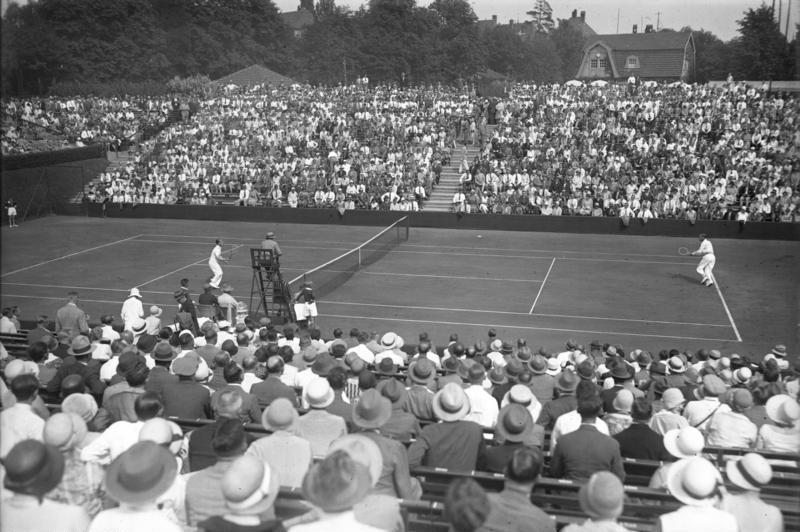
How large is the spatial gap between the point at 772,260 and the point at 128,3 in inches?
2454

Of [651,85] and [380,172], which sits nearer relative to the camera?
[380,172]

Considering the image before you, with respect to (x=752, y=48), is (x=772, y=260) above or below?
below

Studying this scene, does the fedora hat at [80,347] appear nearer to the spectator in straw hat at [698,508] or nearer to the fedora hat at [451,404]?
the fedora hat at [451,404]

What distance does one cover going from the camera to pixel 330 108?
47625mm

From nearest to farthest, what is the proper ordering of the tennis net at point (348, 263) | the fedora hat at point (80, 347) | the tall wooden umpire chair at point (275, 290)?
the fedora hat at point (80, 347), the tall wooden umpire chair at point (275, 290), the tennis net at point (348, 263)

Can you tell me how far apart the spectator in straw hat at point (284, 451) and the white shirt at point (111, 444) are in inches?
43.4

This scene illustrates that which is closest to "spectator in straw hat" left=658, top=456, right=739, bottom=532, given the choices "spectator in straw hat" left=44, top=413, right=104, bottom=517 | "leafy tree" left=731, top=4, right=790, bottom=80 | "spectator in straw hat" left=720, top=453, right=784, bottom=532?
"spectator in straw hat" left=720, top=453, right=784, bottom=532

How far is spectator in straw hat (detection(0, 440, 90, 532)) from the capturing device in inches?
169

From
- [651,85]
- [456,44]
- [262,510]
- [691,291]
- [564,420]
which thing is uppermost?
[456,44]

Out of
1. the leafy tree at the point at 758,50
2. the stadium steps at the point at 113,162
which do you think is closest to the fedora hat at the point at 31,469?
the stadium steps at the point at 113,162

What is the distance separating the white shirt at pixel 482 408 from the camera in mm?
7875

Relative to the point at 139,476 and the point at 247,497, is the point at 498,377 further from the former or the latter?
the point at 139,476

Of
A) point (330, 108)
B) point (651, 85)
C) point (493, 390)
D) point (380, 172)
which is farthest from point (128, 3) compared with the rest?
point (493, 390)

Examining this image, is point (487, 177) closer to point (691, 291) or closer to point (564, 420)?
point (691, 291)
